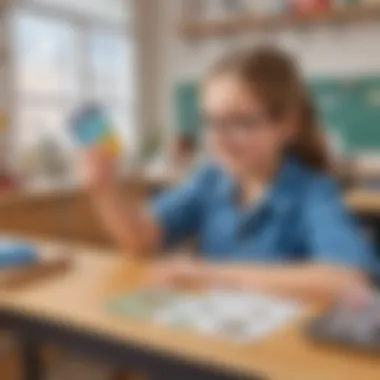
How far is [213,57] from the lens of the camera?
3.88 meters

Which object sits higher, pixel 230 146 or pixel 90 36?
pixel 90 36

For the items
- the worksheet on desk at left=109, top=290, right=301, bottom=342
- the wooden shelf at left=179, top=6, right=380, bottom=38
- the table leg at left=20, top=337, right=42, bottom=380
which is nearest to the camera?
the worksheet on desk at left=109, top=290, right=301, bottom=342

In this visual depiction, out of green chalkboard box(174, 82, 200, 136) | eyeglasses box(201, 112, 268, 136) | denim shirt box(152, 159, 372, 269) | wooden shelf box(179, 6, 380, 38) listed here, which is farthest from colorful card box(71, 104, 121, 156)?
green chalkboard box(174, 82, 200, 136)

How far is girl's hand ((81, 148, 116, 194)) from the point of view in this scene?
1.42 m

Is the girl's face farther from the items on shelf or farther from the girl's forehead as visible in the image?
the items on shelf

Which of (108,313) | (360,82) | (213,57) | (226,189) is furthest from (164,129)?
(108,313)

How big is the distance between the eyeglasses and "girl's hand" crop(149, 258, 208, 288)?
27 centimetres

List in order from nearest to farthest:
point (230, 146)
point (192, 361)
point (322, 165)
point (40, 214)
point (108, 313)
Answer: point (192, 361) → point (108, 313) → point (230, 146) → point (322, 165) → point (40, 214)

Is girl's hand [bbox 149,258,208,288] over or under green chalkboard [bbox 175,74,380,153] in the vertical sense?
under

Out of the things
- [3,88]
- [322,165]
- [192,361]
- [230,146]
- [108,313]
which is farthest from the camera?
[3,88]

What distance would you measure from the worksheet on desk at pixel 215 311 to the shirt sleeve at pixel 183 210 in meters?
0.46

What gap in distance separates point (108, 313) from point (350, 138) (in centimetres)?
251

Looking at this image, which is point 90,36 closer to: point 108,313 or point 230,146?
point 230,146

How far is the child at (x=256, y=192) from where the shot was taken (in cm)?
137
